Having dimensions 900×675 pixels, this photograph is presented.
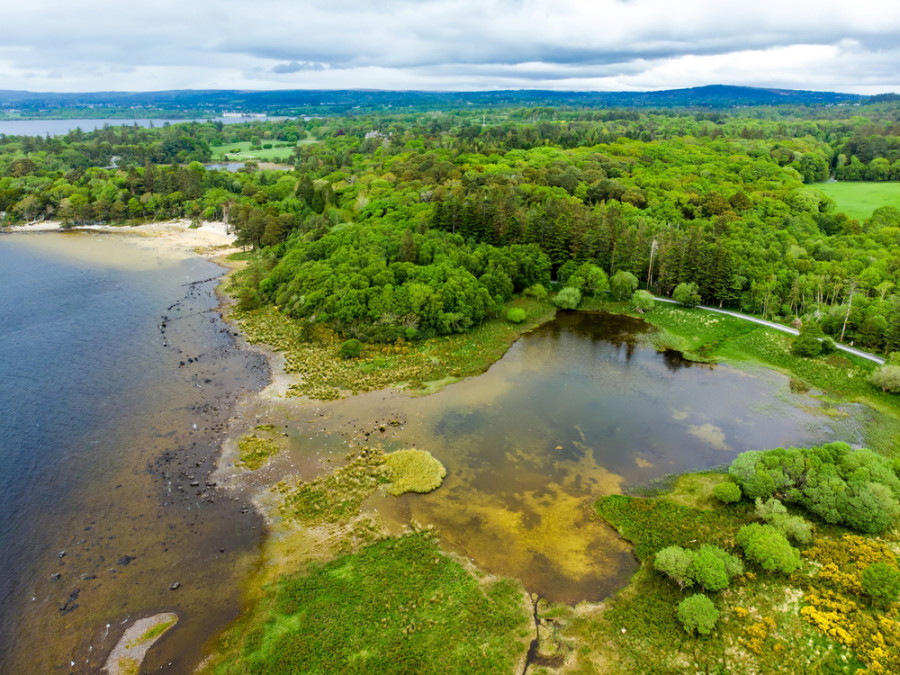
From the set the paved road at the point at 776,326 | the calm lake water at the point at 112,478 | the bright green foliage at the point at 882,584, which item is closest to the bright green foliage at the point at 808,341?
the paved road at the point at 776,326

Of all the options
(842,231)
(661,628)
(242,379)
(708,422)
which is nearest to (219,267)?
(242,379)

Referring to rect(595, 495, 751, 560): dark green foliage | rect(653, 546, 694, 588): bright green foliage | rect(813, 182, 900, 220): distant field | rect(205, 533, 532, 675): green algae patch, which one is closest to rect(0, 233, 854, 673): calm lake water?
rect(595, 495, 751, 560): dark green foliage

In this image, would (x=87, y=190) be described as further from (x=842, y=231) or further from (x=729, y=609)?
(x=842, y=231)

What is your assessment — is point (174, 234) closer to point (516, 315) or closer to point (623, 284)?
point (516, 315)

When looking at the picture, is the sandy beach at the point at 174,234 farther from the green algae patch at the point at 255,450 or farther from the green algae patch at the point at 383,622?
the green algae patch at the point at 383,622

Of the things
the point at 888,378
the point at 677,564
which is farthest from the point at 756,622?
the point at 888,378

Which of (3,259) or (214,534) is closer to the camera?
(214,534)
